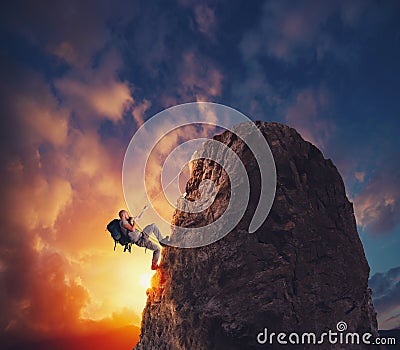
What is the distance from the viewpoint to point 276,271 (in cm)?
1391

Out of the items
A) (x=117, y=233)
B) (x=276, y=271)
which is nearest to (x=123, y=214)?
(x=117, y=233)

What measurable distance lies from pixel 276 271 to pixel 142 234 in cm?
799

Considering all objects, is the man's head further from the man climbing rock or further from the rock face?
the rock face

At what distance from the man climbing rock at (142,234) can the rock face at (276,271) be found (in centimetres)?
69

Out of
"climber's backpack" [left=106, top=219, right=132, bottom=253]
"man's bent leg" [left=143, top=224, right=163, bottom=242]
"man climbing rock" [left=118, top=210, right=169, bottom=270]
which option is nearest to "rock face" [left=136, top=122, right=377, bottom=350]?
"man climbing rock" [left=118, top=210, right=169, bottom=270]

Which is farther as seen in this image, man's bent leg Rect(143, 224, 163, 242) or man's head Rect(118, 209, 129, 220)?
man's bent leg Rect(143, 224, 163, 242)

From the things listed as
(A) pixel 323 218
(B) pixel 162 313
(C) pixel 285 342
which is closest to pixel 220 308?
(C) pixel 285 342

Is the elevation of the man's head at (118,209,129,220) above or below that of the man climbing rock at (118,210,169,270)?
above

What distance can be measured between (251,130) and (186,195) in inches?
224

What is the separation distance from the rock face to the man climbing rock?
690 millimetres

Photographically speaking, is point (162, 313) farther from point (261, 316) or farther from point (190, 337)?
point (261, 316)

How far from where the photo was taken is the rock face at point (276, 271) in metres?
13.5

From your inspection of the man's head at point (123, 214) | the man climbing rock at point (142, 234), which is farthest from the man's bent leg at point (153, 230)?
the man's head at point (123, 214)

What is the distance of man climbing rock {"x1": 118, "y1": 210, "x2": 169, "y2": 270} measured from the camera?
1672 centimetres
